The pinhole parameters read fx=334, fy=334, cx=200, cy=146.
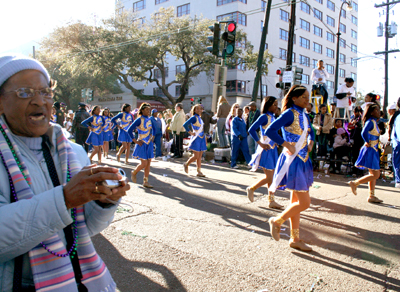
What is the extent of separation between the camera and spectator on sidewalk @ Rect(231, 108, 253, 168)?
34.3 ft

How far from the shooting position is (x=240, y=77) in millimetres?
40844

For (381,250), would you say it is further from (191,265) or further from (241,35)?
(241,35)

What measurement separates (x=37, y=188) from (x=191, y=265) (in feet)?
7.91

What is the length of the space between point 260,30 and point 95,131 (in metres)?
35.7

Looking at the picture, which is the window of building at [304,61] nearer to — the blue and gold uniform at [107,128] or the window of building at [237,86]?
the window of building at [237,86]

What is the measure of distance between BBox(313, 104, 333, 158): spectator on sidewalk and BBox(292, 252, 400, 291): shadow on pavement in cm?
733

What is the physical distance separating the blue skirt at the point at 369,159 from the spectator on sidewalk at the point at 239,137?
434 centimetres

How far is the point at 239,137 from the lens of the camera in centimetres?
1057

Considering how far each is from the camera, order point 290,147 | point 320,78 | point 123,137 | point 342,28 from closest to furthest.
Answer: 1. point 290,147
2. point 123,137
3. point 320,78
4. point 342,28

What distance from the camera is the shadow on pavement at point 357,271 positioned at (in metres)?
3.17

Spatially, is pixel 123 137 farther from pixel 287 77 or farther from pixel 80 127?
pixel 287 77

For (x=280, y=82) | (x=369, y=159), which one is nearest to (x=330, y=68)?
(x=280, y=82)

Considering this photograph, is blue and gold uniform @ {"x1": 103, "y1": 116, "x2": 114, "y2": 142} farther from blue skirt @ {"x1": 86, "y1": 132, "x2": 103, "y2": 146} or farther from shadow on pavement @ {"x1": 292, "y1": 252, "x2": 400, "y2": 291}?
shadow on pavement @ {"x1": 292, "y1": 252, "x2": 400, "y2": 291}

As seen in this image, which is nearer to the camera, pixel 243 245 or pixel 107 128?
pixel 243 245
